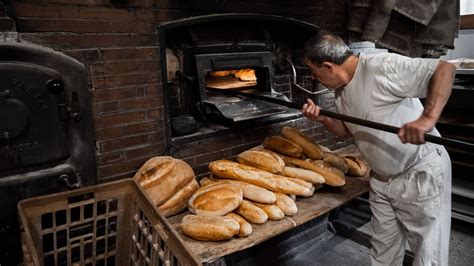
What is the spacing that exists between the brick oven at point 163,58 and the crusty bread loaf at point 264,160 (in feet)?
0.87

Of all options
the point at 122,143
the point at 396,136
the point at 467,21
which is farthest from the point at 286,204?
the point at 467,21

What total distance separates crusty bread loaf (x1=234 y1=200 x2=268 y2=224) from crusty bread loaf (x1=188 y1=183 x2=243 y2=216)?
0.04 meters

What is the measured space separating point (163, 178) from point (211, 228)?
1.44 ft

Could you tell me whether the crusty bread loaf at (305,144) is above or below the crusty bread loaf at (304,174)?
above

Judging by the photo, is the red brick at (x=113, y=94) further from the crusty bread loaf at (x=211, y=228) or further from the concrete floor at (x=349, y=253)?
the concrete floor at (x=349, y=253)

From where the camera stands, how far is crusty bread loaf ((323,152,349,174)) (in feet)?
6.98

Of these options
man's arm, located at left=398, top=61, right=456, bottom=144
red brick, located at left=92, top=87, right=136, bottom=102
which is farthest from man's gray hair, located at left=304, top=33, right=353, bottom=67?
red brick, located at left=92, top=87, right=136, bottom=102

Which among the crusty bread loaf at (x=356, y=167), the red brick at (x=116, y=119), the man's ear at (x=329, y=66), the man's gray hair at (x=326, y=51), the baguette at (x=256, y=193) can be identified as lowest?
the crusty bread loaf at (x=356, y=167)

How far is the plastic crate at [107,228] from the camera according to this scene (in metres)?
1.19

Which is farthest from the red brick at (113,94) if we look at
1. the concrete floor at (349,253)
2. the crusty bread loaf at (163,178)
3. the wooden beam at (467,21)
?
the wooden beam at (467,21)

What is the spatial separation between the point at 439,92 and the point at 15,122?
1.89 metres

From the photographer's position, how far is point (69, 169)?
178 centimetres

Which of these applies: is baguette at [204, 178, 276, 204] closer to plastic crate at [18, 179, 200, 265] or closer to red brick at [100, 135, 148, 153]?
plastic crate at [18, 179, 200, 265]

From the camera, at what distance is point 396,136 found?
168 centimetres
